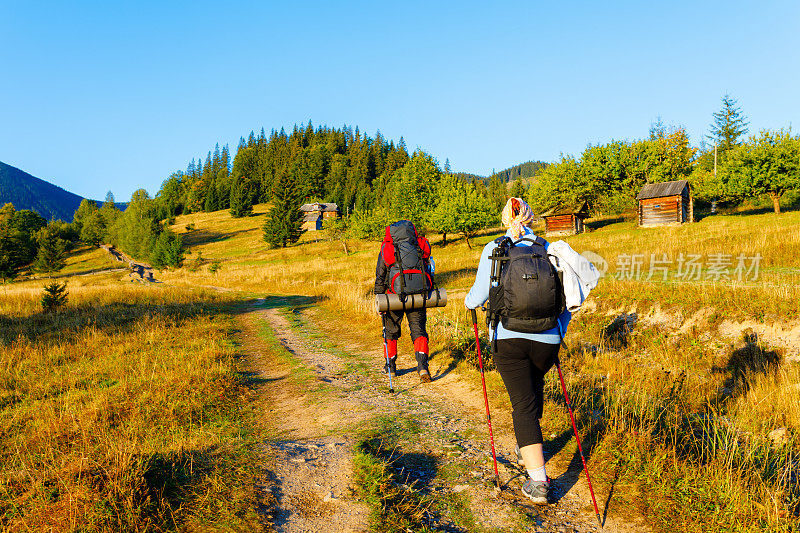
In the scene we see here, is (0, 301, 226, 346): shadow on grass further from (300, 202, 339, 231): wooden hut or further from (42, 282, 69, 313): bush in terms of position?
(300, 202, 339, 231): wooden hut

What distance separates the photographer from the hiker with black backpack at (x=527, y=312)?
351 centimetres

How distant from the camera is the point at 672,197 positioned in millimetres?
44000

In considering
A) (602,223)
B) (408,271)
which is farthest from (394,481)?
(602,223)

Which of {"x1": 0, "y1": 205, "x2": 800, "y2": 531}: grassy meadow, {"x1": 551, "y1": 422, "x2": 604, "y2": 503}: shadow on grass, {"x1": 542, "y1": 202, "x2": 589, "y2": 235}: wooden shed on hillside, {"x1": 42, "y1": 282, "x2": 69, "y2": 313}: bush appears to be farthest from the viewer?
{"x1": 542, "y1": 202, "x2": 589, "y2": 235}: wooden shed on hillside

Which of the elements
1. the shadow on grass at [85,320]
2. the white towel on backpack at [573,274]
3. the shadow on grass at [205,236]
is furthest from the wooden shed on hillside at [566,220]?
the shadow on grass at [205,236]

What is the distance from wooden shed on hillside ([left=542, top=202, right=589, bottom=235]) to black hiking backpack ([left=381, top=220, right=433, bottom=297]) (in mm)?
46497

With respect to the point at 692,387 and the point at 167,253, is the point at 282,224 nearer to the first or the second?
the point at 167,253

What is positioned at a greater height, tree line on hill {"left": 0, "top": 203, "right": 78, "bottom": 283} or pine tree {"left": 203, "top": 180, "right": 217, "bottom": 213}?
pine tree {"left": 203, "top": 180, "right": 217, "bottom": 213}

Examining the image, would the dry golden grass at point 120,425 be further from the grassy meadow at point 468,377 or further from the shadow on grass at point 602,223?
the shadow on grass at point 602,223

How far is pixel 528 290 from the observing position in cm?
350

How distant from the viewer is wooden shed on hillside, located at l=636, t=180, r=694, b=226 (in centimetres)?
4378

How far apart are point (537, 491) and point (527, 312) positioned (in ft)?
4.80

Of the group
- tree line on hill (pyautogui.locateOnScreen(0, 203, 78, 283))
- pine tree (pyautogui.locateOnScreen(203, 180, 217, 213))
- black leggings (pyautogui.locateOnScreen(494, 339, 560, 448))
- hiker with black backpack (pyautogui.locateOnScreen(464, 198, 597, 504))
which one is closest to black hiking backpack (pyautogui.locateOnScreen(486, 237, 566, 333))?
hiker with black backpack (pyautogui.locateOnScreen(464, 198, 597, 504))

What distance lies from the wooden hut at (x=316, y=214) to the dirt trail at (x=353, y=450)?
8823 centimetres
